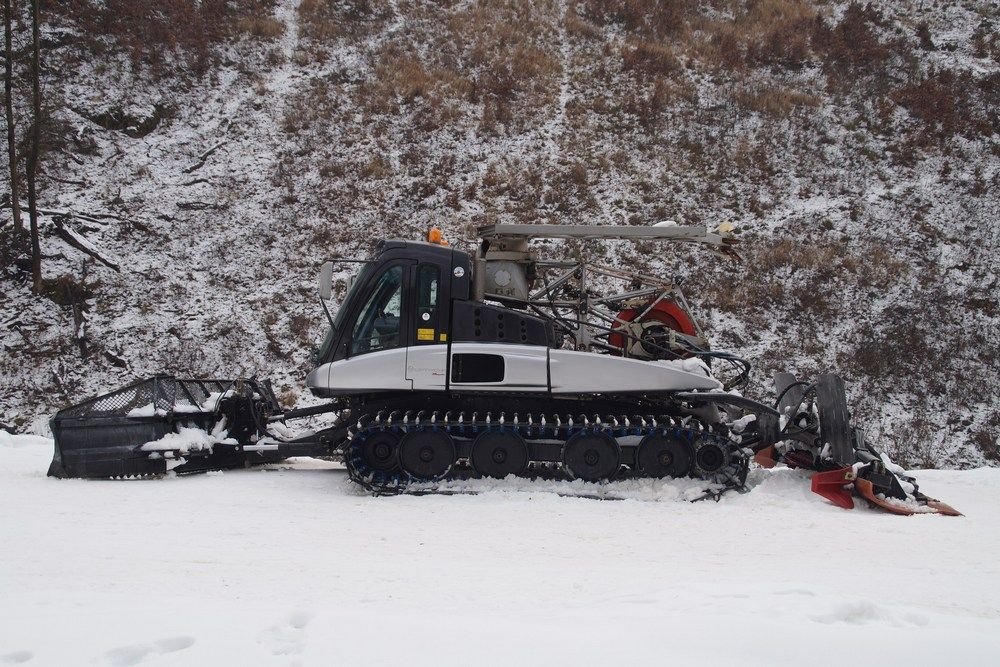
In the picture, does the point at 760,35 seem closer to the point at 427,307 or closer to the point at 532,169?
the point at 532,169

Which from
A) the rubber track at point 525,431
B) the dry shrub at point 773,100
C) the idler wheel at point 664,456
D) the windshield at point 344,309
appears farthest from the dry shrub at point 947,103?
the windshield at point 344,309

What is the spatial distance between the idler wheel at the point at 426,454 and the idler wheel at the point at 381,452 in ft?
0.32

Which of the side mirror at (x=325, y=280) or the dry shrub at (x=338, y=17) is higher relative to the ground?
the dry shrub at (x=338, y=17)

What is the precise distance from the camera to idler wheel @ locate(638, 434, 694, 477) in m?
7.20

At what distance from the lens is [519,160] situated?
763 inches

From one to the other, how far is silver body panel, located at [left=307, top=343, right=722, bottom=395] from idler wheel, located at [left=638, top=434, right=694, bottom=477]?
0.53 m

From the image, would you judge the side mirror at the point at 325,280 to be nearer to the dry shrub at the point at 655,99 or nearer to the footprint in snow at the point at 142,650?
the footprint in snow at the point at 142,650

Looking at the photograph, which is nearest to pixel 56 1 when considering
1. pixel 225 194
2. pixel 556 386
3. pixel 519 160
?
pixel 225 194

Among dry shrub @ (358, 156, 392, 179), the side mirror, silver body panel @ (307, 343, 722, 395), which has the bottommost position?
silver body panel @ (307, 343, 722, 395)

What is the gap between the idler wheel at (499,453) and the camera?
7.20 metres

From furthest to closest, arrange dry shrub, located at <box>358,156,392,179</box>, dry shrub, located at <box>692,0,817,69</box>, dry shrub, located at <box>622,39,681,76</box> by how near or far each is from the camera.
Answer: dry shrub, located at <box>692,0,817,69</box> → dry shrub, located at <box>622,39,681,76</box> → dry shrub, located at <box>358,156,392,179</box>

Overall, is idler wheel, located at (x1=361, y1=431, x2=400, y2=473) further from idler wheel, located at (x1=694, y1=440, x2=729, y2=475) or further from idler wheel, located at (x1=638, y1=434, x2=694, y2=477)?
idler wheel, located at (x1=694, y1=440, x2=729, y2=475)

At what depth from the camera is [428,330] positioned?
7477 mm

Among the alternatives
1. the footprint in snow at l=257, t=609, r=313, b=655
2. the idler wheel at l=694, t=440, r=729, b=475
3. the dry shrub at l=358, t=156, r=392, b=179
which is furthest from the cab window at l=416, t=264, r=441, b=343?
the dry shrub at l=358, t=156, r=392, b=179
